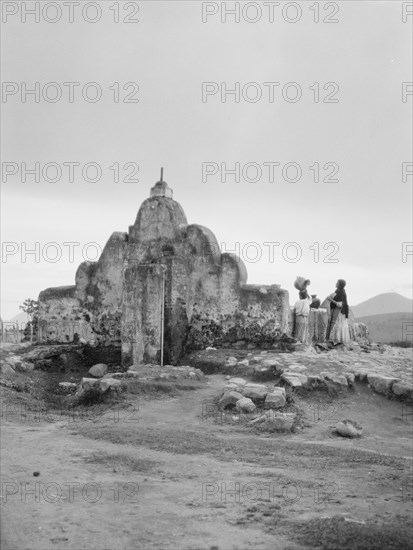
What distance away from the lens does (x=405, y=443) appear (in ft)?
25.3

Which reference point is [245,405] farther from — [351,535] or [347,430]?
[351,535]

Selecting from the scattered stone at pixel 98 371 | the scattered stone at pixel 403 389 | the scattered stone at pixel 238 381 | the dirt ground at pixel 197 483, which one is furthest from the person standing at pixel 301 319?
the dirt ground at pixel 197 483

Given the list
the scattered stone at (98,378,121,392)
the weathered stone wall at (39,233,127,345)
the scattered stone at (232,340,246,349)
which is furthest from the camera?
the weathered stone wall at (39,233,127,345)

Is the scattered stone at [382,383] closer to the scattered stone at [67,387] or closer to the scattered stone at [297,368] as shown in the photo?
the scattered stone at [297,368]

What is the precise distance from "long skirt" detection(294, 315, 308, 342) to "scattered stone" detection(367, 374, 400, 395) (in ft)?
15.6

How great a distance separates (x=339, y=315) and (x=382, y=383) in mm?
6361

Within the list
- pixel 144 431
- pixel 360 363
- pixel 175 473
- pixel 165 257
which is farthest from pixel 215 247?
pixel 175 473

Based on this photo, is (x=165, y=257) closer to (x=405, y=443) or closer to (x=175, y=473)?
(x=405, y=443)

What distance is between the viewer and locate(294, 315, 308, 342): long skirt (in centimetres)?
1526

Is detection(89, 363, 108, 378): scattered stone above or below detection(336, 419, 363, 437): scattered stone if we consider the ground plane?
above

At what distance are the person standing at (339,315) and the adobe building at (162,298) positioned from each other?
2.36 m

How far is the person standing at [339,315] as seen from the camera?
16480 millimetres

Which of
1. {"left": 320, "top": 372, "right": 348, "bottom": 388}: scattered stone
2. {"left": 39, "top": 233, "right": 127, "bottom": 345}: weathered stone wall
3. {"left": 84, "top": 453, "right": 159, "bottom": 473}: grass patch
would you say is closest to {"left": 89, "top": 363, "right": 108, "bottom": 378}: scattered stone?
{"left": 39, "top": 233, "right": 127, "bottom": 345}: weathered stone wall

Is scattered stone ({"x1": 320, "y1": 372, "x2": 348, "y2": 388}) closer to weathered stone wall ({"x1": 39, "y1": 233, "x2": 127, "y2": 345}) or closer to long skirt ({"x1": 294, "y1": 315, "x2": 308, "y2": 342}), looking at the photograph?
long skirt ({"x1": 294, "y1": 315, "x2": 308, "y2": 342})
